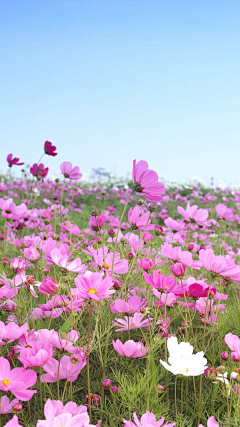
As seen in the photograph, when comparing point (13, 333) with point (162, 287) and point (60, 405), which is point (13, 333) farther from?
point (162, 287)

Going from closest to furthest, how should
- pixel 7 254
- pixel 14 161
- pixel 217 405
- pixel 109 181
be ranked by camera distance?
pixel 217 405 < pixel 7 254 < pixel 14 161 < pixel 109 181

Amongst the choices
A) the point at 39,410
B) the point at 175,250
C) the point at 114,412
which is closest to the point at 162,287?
the point at 175,250

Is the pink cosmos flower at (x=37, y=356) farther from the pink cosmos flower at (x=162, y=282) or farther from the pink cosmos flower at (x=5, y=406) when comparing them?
the pink cosmos flower at (x=162, y=282)

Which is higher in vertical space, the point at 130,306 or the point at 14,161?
the point at 14,161

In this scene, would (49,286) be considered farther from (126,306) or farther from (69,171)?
(69,171)

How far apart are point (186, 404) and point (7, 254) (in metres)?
1.56

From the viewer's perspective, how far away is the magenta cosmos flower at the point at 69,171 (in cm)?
199

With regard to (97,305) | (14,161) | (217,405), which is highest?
(14,161)

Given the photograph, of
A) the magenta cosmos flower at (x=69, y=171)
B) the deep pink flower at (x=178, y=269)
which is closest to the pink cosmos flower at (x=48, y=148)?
the magenta cosmos flower at (x=69, y=171)

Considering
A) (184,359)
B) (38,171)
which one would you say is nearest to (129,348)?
(184,359)

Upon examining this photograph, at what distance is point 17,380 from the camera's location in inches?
31.0

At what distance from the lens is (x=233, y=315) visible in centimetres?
149

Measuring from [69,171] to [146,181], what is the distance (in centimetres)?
101

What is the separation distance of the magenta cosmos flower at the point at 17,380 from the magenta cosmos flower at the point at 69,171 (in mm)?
1316
